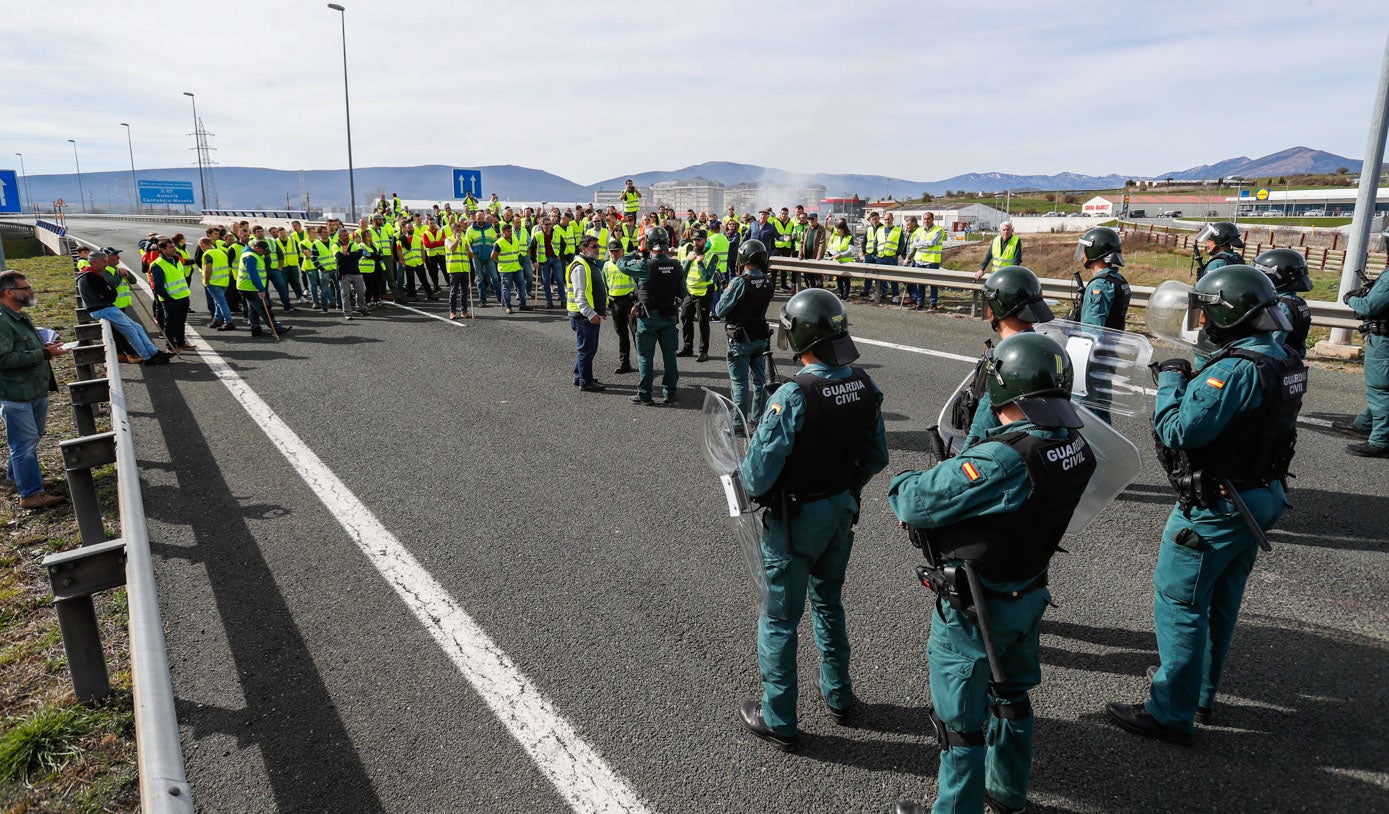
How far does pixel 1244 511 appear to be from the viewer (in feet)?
10.9

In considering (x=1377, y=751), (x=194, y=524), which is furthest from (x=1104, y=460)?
(x=194, y=524)

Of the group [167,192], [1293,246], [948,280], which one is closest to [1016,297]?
[948,280]

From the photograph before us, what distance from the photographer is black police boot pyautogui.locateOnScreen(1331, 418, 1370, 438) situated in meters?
7.50

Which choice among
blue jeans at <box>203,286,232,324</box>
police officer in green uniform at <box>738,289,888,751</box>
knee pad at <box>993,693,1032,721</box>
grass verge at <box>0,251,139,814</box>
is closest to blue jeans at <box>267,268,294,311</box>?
blue jeans at <box>203,286,232,324</box>

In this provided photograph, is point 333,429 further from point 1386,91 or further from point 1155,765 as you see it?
point 1386,91

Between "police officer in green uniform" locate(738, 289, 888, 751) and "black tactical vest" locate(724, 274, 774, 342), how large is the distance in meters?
4.28

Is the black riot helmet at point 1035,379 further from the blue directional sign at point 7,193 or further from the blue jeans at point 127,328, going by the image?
the blue directional sign at point 7,193

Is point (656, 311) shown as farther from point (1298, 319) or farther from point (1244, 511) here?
point (1244, 511)

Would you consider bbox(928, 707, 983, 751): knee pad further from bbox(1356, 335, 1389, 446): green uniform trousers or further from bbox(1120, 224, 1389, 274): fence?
bbox(1120, 224, 1389, 274): fence

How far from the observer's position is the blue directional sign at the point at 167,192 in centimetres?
8306

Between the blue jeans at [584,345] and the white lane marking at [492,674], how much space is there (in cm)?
381

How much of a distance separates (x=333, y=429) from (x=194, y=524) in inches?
99.9

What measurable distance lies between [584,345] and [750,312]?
109 inches

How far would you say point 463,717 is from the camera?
3.69 m
